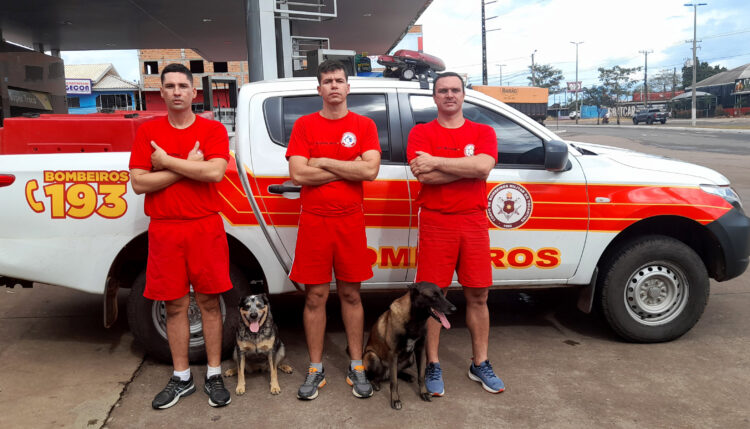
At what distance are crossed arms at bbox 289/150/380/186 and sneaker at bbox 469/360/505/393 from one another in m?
1.39

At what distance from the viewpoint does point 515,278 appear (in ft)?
13.4

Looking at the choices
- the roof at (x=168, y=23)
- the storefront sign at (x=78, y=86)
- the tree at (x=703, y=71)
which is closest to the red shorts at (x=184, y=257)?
the roof at (x=168, y=23)

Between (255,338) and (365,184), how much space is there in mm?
1206

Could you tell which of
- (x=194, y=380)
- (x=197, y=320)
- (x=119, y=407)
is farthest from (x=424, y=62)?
(x=119, y=407)

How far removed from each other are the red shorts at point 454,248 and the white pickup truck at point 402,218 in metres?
0.40

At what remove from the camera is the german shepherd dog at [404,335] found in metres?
3.17

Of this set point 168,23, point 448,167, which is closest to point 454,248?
point 448,167

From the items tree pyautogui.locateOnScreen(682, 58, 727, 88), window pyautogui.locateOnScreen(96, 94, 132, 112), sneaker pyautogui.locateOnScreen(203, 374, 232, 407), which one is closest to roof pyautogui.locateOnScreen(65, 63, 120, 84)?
window pyautogui.locateOnScreen(96, 94, 132, 112)

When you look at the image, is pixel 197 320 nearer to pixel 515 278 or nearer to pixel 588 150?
pixel 515 278

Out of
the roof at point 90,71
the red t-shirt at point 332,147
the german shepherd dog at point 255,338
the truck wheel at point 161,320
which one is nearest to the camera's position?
the red t-shirt at point 332,147

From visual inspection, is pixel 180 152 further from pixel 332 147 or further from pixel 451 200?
pixel 451 200

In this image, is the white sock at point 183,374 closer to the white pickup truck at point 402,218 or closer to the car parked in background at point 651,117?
the white pickup truck at point 402,218

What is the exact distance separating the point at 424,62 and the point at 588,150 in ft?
4.64

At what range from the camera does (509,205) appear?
394cm
